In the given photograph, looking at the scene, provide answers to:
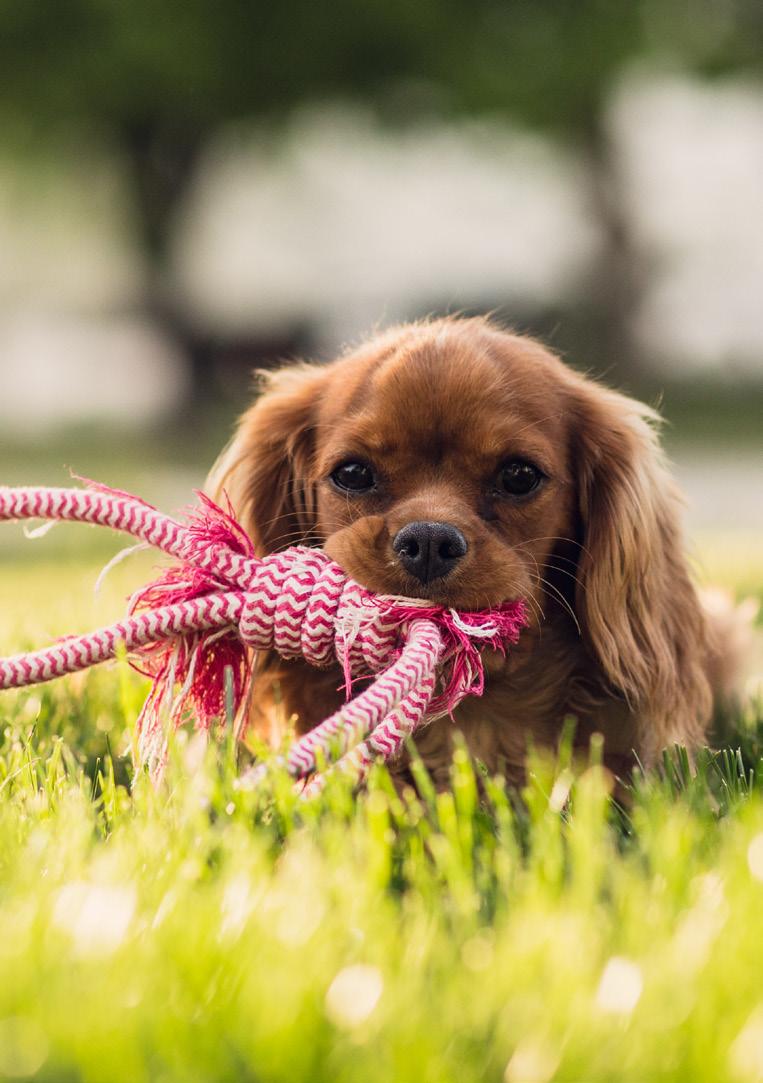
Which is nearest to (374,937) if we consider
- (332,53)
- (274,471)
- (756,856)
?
(756,856)

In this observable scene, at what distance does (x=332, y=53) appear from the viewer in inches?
687

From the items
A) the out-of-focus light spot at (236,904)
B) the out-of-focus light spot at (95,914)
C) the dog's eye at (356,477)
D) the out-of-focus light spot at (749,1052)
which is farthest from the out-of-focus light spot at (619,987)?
the dog's eye at (356,477)

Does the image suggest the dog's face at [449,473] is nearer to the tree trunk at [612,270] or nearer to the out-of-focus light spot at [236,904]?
the out-of-focus light spot at [236,904]

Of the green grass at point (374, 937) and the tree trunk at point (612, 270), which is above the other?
the green grass at point (374, 937)

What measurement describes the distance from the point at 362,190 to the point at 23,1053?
2201 centimetres

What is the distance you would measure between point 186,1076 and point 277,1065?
9cm

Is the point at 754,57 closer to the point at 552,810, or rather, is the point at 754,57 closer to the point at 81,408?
the point at 81,408

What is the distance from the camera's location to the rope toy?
2400mm

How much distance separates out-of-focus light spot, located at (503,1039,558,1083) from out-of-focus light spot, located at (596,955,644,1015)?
0.09 meters

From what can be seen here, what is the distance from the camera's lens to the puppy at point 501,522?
2.63 meters

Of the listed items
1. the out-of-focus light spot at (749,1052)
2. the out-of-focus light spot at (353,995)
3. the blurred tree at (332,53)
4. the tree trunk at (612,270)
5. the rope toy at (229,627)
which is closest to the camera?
the out-of-focus light spot at (749,1052)

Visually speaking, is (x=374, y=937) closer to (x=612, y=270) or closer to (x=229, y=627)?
(x=229, y=627)

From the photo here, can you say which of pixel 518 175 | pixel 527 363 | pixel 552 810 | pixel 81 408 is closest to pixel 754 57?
pixel 518 175

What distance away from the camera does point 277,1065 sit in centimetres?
132
